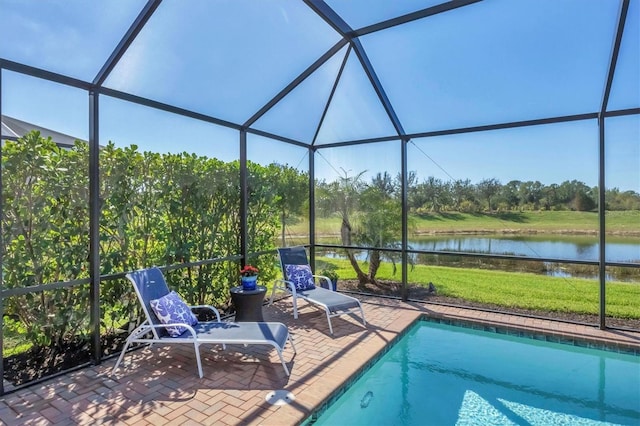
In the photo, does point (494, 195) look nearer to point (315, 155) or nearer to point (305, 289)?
point (315, 155)

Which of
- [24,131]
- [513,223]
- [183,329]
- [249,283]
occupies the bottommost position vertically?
[183,329]

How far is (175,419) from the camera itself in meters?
3.09

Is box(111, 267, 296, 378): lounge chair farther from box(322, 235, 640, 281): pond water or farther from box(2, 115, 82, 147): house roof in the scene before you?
box(322, 235, 640, 281): pond water

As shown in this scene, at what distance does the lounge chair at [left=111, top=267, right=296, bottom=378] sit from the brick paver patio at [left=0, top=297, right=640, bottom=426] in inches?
9.2

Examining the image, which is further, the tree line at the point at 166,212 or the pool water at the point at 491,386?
the tree line at the point at 166,212

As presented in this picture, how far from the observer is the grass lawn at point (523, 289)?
232 inches

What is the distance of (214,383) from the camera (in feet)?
12.4

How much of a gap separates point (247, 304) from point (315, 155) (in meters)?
4.18

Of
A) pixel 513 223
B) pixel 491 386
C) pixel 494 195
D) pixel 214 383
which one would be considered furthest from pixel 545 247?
pixel 214 383

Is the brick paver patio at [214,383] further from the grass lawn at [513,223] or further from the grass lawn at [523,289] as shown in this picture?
the grass lawn at [513,223]

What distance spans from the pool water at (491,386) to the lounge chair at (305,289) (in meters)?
0.99

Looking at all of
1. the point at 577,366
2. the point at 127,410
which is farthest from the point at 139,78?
the point at 577,366

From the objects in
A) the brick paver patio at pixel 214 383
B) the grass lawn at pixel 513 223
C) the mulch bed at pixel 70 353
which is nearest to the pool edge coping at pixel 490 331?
the brick paver patio at pixel 214 383

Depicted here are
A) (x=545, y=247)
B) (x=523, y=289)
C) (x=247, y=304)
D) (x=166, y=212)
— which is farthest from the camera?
(x=523, y=289)
